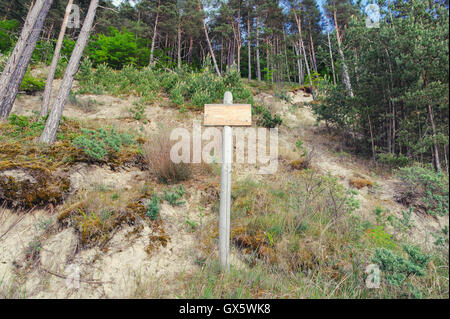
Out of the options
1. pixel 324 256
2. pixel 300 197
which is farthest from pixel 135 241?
pixel 300 197

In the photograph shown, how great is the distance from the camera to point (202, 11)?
1908 cm

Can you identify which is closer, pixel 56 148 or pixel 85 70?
pixel 56 148

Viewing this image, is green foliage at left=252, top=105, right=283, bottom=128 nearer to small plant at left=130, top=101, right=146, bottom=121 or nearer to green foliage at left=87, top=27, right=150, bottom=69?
small plant at left=130, top=101, right=146, bottom=121

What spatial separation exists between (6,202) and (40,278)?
1606 mm

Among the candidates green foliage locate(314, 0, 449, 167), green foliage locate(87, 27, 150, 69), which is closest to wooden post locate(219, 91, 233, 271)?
green foliage locate(314, 0, 449, 167)

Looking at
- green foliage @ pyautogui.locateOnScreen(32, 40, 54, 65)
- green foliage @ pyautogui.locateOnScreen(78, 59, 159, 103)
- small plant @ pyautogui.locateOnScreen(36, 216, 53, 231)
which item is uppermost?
green foliage @ pyautogui.locateOnScreen(32, 40, 54, 65)

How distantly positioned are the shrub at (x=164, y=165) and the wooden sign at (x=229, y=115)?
89.0 inches

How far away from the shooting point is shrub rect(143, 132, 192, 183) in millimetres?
4516

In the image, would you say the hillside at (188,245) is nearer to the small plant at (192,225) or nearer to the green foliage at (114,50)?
the small plant at (192,225)

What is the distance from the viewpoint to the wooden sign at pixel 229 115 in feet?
8.38

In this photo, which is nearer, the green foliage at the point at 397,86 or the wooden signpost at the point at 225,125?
the wooden signpost at the point at 225,125

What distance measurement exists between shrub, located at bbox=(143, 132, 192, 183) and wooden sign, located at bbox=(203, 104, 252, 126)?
2261 mm

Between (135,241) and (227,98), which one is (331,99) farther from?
(135,241)

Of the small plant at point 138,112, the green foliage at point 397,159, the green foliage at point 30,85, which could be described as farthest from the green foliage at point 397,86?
the green foliage at point 30,85
